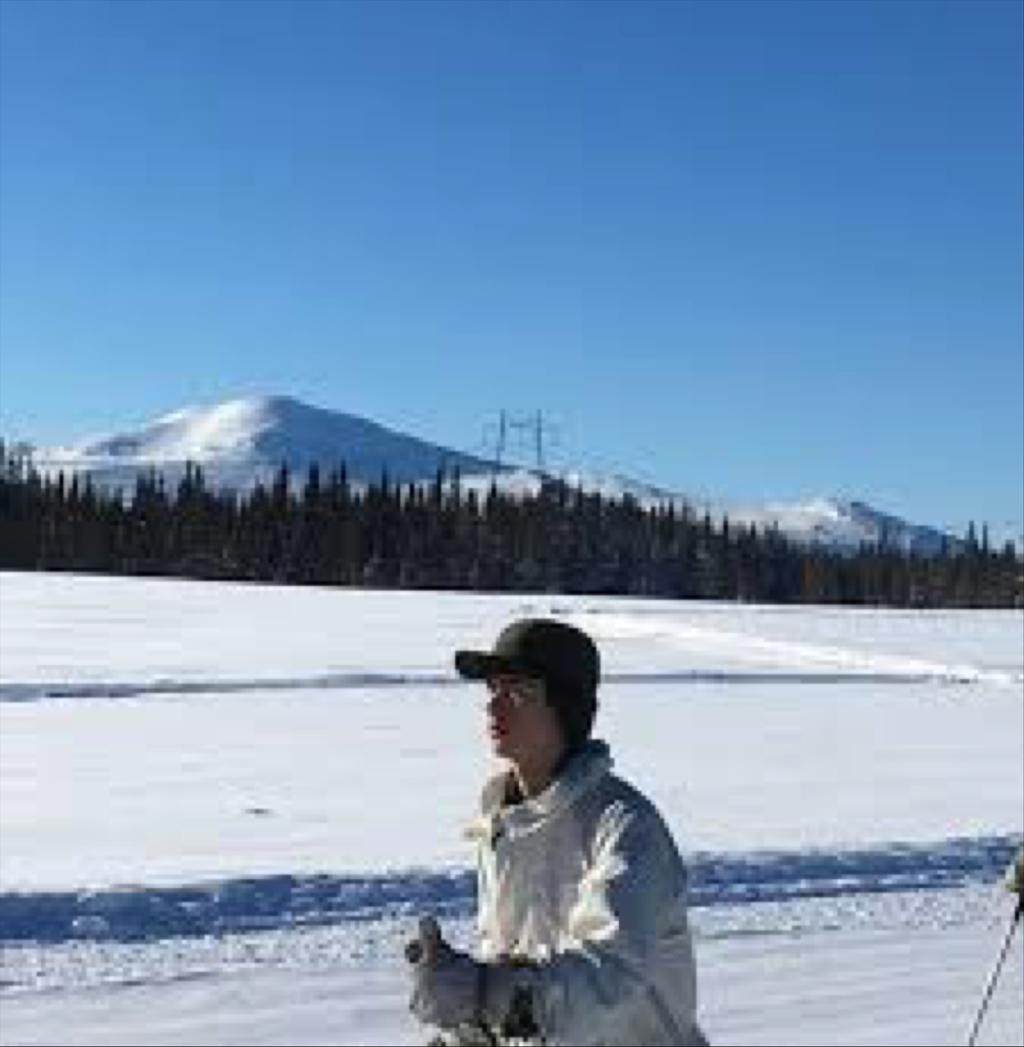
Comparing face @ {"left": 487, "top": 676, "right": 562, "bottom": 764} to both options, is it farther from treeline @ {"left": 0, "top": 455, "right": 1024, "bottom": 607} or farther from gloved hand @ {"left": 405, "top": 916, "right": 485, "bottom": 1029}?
treeline @ {"left": 0, "top": 455, "right": 1024, "bottom": 607}

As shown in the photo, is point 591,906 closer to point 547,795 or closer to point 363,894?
point 547,795

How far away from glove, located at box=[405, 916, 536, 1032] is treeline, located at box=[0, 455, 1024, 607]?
106m

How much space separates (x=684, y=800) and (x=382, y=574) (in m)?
103

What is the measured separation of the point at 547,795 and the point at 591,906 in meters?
0.22

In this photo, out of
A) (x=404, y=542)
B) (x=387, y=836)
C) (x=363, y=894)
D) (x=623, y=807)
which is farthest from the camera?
(x=404, y=542)

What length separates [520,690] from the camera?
3846mm

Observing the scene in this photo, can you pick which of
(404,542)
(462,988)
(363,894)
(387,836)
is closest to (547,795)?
(462,988)

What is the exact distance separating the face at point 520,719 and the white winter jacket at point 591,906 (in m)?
0.06

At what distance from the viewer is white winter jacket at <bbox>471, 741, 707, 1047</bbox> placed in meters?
3.60

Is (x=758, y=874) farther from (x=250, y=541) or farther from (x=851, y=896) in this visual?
(x=250, y=541)

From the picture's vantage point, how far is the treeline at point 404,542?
116062 millimetres

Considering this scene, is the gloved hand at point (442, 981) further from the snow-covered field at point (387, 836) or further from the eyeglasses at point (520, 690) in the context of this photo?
the snow-covered field at point (387, 836)

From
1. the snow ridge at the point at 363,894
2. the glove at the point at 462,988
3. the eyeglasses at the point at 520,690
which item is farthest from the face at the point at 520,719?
the snow ridge at the point at 363,894

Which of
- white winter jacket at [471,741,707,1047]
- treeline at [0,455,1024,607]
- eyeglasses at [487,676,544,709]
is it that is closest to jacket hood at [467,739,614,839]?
white winter jacket at [471,741,707,1047]
